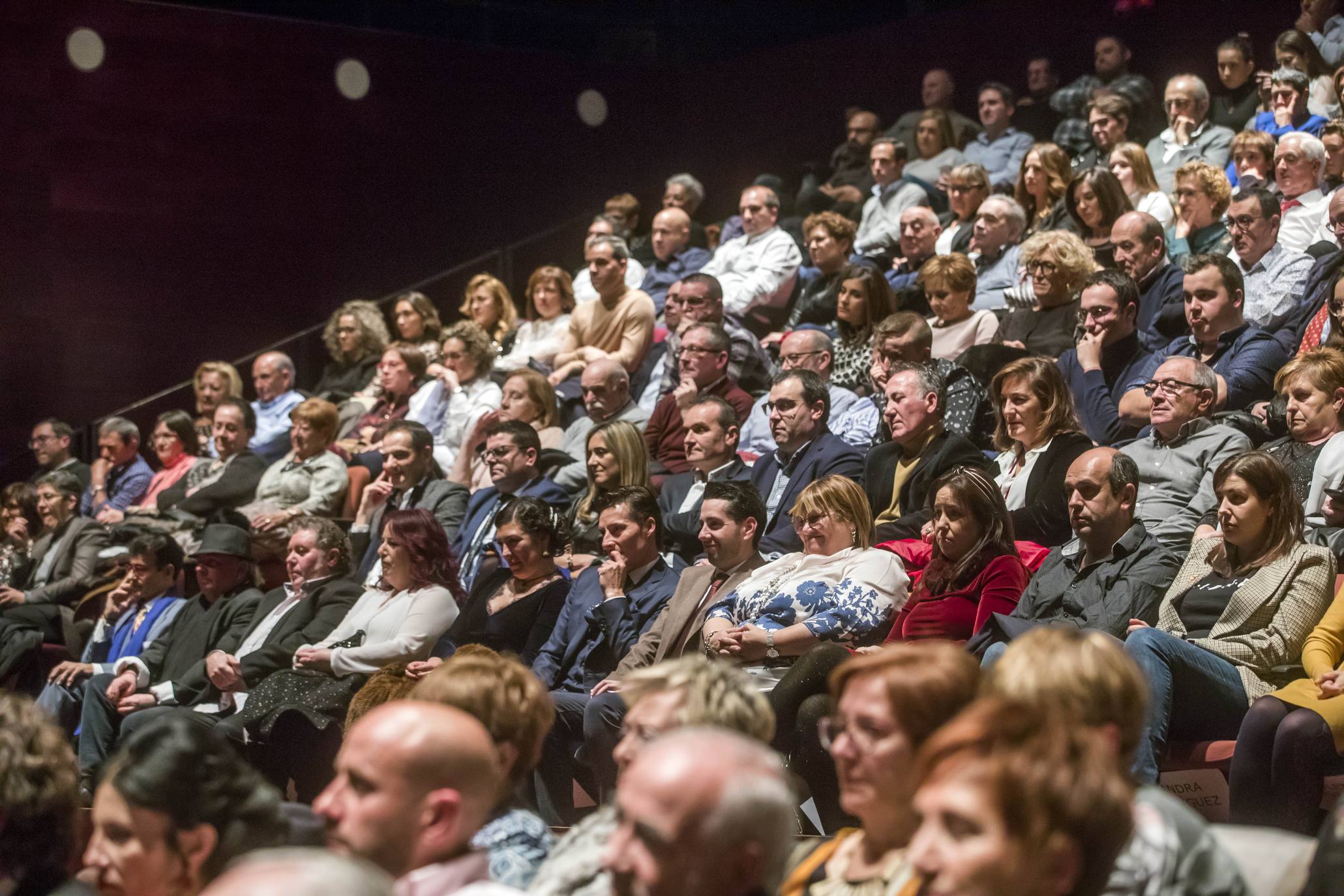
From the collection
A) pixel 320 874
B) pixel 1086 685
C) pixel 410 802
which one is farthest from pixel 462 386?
pixel 320 874

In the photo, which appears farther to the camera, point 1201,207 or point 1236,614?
point 1201,207

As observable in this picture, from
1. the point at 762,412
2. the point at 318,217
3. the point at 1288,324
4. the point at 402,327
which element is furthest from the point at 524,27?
the point at 1288,324

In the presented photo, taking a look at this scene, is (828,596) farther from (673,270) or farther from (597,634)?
(673,270)

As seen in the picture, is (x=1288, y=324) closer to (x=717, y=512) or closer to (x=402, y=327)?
(x=717, y=512)

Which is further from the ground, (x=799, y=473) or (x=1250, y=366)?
(x=1250, y=366)

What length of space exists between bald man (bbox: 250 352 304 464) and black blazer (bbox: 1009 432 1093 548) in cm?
393

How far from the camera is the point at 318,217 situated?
8.72 metres

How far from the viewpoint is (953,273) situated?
18.4 feet

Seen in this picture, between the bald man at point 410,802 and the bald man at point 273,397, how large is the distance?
5.14 metres

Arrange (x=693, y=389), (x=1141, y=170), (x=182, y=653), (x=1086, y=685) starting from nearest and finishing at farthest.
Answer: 1. (x=1086, y=685)
2. (x=182, y=653)
3. (x=693, y=389)
4. (x=1141, y=170)

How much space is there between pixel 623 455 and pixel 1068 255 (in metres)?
1.71

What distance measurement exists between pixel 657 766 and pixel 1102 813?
1.72 feet

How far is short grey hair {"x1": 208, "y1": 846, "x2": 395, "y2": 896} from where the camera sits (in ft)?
5.10

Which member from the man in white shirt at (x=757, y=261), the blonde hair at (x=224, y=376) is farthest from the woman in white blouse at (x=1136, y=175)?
the blonde hair at (x=224, y=376)
